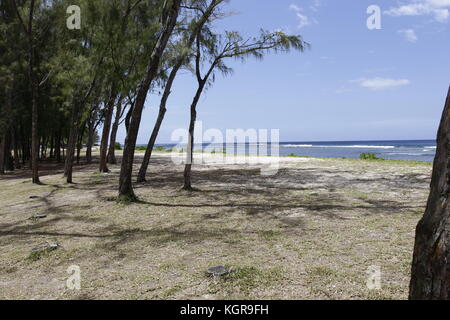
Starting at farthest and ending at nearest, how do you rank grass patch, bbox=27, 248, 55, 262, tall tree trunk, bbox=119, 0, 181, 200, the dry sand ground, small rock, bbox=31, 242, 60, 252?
tall tree trunk, bbox=119, 0, 181, 200, small rock, bbox=31, 242, 60, 252, grass patch, bbox=27, 248, 55, 262, the dry sand ground

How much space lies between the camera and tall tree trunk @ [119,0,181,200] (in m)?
10.2

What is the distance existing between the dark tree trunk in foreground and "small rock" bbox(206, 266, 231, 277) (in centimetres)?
255

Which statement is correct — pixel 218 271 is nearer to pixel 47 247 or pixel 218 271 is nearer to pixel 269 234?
pixel 269 234

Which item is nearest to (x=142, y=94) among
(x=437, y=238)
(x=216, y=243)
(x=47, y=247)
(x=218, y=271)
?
(x=47, y=247)

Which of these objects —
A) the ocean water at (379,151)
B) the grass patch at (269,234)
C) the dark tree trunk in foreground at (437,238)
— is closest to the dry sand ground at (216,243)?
the grass patch at (269,234)

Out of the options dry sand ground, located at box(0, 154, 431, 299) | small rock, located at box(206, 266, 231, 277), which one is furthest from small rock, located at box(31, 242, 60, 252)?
small rock, located at box(206, 266, 231, 277)

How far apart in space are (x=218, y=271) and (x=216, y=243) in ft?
4.88

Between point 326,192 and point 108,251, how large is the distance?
7.83 m

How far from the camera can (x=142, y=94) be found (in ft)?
34.0

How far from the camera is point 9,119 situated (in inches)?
831

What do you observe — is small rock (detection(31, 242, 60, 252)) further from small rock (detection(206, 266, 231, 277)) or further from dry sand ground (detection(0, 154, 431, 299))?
small rock (detection(206, 266, 231, 277))
